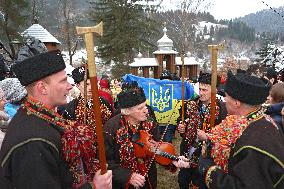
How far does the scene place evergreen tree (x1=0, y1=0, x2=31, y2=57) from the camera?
79.2ft

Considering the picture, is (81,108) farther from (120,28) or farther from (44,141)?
(120,28)

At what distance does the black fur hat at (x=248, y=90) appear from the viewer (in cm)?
274

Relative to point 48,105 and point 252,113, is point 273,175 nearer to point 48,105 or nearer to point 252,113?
point 252,113

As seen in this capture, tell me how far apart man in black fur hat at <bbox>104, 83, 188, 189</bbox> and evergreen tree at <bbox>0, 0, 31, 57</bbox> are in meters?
22.0

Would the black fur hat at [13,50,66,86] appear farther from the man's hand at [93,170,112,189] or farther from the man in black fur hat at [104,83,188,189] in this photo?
the man in black fur hat at [104,83,188,189]

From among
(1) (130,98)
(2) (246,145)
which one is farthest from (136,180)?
(2) (246,145)

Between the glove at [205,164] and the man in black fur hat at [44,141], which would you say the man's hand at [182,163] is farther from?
the man in black fur hat at [44,141]

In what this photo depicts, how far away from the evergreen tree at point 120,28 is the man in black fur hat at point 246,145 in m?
27.0

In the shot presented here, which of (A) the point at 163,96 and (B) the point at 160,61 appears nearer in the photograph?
(A) the point at 163,96

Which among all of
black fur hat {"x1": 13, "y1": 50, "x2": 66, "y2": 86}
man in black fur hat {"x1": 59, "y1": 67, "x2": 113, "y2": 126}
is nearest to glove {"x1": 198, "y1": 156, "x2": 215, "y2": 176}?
black fur hat {"x1": 13, "y1": 50, "x2": 66, "y2": 86}

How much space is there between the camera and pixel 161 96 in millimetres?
9680

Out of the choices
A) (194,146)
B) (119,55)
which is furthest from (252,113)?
(119,55)

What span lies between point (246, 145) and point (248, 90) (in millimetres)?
574

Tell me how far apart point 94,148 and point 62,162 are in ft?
1.60
